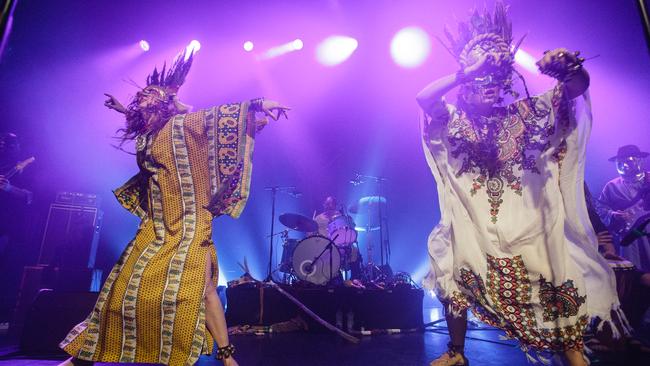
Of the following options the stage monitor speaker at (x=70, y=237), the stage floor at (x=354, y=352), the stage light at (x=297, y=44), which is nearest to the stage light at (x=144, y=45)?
the stage light at (x=297, y=44)

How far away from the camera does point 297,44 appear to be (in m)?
7.65

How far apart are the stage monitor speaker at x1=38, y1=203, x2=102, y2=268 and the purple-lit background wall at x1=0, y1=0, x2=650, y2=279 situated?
1365 mm

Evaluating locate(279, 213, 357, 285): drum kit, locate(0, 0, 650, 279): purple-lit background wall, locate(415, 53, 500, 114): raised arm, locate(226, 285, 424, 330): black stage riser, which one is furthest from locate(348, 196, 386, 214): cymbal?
locate(415, 53, 500, 114): raised arm

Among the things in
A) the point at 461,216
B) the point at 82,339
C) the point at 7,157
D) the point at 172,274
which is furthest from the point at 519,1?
the point at 7,157

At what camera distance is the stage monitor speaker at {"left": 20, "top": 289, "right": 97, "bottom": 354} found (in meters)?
2.92

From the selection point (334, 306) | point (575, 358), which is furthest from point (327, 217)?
point (575, 358)

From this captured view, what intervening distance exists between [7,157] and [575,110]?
7.39 m

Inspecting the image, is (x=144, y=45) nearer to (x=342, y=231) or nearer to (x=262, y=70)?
(x=262, y=70)

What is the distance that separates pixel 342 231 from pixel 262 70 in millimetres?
4717

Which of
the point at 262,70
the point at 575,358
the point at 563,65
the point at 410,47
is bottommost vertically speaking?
the point at 575,358

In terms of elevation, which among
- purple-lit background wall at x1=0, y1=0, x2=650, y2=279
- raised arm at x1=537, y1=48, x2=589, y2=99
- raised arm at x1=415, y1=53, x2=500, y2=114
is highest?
purple-lit background wall at x1=0, y1=0, x2=650, y2=279

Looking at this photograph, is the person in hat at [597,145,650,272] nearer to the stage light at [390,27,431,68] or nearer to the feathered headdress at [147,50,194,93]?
the stage light at [390,27,431,68]

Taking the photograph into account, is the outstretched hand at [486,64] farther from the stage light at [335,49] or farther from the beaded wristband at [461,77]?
the stage light at [335,49]

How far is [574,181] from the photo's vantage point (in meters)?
1.97
